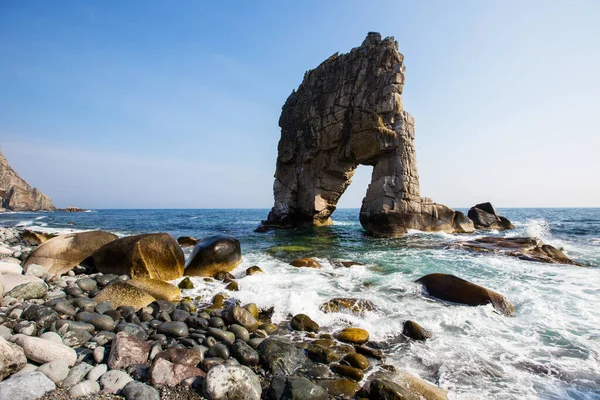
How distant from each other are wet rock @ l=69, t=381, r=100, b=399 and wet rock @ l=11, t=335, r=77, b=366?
0.58 metres

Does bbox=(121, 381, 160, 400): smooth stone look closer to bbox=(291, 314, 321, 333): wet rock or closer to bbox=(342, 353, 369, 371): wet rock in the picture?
bbox=(342, 353, 369, 371): wet rock

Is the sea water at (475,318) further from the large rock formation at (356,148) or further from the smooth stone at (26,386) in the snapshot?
the large rock formation at (356,148)

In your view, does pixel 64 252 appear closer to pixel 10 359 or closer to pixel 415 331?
pixel 10 359

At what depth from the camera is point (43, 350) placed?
3680 mm

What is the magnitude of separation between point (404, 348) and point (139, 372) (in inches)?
165

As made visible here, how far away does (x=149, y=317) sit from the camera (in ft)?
18.3

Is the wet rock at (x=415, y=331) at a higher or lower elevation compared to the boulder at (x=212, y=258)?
lower

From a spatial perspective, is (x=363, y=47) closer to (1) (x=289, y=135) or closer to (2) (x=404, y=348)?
(1) (x=289, y=135)

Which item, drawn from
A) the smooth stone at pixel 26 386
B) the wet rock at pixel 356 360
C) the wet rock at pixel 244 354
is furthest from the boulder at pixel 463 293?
the smooth stone at pixel 26 386

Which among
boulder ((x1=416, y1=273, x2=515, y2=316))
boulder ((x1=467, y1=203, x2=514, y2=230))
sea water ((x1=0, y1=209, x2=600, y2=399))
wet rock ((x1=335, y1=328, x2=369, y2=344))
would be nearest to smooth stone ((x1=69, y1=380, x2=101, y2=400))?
sea water ((x1=0, y1=209, x2=600, y2=399))

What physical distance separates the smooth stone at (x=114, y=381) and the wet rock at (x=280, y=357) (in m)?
1.81

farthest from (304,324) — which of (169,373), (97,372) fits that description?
(97,372)

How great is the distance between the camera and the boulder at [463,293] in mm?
6941

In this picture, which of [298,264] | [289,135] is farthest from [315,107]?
[298,264]
